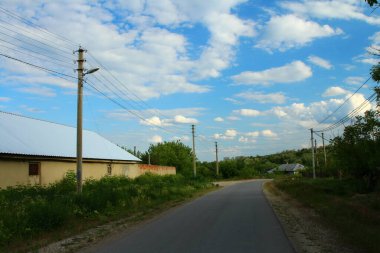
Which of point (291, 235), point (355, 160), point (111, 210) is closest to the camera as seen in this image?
point (291, 235)

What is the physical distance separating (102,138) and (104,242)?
37018 millimetres

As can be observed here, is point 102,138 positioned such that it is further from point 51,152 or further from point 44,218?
point 44,218

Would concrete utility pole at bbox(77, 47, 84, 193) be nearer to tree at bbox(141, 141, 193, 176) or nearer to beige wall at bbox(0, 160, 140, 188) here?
beige wall at bbox(0, 160, 140, 188)

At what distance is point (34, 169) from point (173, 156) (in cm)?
5622

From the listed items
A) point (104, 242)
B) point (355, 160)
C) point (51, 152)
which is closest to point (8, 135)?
point (51, 152)

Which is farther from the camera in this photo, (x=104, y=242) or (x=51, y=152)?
(x=51, y=152)

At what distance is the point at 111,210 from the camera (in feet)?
67.1

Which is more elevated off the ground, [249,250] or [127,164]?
[127,164]

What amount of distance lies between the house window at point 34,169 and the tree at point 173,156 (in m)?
51.4

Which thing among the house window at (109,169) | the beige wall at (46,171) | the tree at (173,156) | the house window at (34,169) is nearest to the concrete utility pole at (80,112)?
the beige wall at (46,171)

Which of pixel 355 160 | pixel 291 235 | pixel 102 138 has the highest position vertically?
pixel 102 138

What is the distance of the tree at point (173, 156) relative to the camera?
276 ft

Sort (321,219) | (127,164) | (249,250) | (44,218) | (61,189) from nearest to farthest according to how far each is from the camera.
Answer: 1. (249,250)
2. (44,218)
3. (321,219)
4. (61,189)
5. (127,164)

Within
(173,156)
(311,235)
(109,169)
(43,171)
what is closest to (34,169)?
(43,171)
